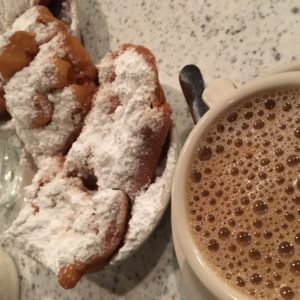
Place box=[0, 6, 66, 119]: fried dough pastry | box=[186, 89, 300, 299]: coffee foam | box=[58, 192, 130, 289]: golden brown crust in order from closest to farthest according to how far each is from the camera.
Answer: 1. box=[186, 89, 300, 299]: coffee foam
2. box=[58, 192, 130, 289]: golden brown crust
3. box=[0, 6, 66, 119]: fried dough pastry

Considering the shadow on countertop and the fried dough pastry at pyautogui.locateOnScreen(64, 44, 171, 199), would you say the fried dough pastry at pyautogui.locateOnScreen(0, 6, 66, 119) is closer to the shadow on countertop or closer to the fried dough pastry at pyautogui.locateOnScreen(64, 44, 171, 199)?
the fried dough pastry at pyautogui.locateOnScreen(64, 44, 171, 199)

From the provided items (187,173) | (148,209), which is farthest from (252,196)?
(148,209)

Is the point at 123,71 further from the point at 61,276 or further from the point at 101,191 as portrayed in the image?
the point at 61,276

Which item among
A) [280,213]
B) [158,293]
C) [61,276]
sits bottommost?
[158,293]

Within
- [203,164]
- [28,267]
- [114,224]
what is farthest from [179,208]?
[28,267]

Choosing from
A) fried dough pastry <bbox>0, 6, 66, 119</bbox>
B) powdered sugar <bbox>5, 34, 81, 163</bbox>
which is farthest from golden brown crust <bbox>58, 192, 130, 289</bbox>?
fried dough pastry <bbox>0, 6, 66, 119</bbox>
